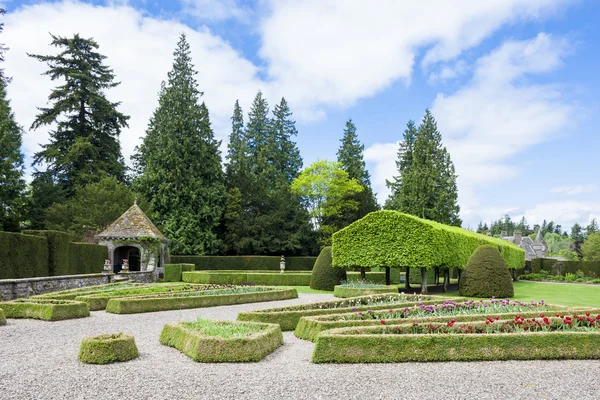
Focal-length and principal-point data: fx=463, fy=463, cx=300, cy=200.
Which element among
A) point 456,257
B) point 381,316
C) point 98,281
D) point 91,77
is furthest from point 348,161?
point 381,316

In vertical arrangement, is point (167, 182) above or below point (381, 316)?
above

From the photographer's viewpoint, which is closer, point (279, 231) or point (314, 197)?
point (279, 231)

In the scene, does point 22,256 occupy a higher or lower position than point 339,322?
higher

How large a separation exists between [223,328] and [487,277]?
13.9 m

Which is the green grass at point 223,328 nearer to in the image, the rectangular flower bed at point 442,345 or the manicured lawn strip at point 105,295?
the rectangular flower bed at point 442,345

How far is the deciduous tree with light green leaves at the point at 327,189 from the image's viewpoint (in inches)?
1694

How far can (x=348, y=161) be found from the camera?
2014 inches

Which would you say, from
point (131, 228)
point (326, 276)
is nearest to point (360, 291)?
point (326, 276)

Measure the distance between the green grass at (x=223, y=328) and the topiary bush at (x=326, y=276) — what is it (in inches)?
540

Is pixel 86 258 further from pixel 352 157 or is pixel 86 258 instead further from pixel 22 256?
pixel 352 157

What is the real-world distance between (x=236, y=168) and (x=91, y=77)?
1615 centimetres

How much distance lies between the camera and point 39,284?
1600 centimetres

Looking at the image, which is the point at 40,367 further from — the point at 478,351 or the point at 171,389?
the point at 478,351

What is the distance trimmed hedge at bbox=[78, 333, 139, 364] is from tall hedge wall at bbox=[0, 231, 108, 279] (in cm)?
1193
